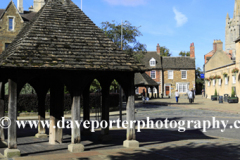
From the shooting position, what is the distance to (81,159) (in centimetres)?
887

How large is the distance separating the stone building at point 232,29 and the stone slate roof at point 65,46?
10286 centimetres

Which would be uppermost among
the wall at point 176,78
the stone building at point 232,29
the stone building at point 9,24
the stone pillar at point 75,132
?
the stone building at point 232,29

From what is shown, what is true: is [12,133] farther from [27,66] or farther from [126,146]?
[126,146]

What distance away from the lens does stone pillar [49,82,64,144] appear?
39.4 feet

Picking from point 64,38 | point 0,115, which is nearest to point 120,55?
point 64,38

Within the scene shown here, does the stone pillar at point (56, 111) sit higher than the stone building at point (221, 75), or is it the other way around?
the stone building at point (221, 75)

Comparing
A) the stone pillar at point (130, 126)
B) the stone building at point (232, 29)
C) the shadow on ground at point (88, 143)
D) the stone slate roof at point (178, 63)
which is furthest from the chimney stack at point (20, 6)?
the stone building at point (232, 29)

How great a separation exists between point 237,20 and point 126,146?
355 ft

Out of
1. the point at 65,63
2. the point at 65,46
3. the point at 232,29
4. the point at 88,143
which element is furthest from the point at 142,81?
the point at 232,29

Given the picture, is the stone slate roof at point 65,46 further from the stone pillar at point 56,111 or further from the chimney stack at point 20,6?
the chimney stack at point 20,6

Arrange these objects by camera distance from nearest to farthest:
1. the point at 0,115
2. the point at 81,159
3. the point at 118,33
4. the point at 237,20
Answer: the point at 81,159
the point at 0,115
the point at 118,33
the point at 237,20

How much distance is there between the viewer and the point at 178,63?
72562mm

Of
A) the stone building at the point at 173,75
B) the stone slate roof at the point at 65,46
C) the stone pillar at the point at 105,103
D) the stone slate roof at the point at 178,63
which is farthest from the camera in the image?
the stone slate roof at the point at 178,63

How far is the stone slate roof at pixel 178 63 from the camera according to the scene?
236ft
